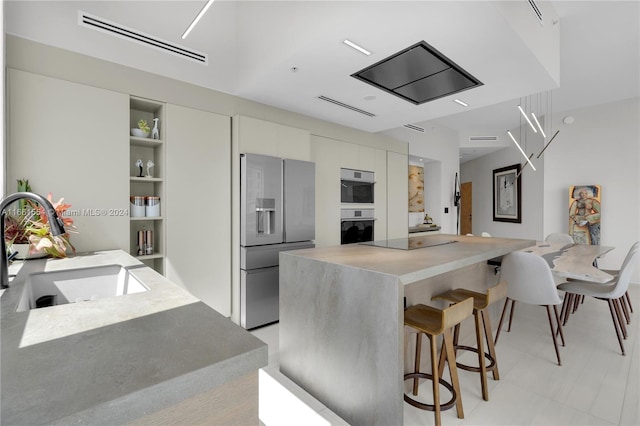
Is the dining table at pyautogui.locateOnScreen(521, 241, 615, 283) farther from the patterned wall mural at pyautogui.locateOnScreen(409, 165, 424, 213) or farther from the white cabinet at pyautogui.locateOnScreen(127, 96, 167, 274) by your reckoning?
the white cabinet at pyautogui.locateOnScreen(127, 96, 167, 274)

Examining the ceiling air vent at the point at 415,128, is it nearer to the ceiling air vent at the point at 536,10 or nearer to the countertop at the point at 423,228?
the countertop at the point at 423,228

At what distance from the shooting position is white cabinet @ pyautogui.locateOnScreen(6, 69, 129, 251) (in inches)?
89.7

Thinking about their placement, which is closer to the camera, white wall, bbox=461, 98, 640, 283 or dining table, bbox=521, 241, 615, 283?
dining table, bbox=521, 241, 615, 283

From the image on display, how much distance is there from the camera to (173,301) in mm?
1070

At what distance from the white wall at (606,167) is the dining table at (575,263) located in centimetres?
245

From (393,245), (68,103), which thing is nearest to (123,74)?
(68,103)

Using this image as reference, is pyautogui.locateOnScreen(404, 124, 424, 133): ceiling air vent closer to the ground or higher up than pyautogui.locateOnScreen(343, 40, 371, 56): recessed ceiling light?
higher up

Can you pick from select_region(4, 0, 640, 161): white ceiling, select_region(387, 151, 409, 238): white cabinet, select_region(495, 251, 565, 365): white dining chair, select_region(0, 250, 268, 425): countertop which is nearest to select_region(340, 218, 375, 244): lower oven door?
select_region(387, 151, 409, 238): white cabinet

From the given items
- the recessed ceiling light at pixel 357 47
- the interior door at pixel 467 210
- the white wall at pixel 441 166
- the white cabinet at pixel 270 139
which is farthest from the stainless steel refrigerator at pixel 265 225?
the interior door at pixel 467 210

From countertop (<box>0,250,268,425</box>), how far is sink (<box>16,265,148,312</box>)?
488 millimetres

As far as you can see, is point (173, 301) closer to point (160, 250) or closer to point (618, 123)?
point (160, 250)

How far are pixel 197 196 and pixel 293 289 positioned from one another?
1.61 m

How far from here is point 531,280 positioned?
259cm

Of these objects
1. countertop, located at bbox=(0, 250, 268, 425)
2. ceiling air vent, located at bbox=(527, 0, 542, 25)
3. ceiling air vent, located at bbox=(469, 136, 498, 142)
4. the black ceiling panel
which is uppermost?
ceiling air vent, located at bbox=(469, 136, 498, 142)
